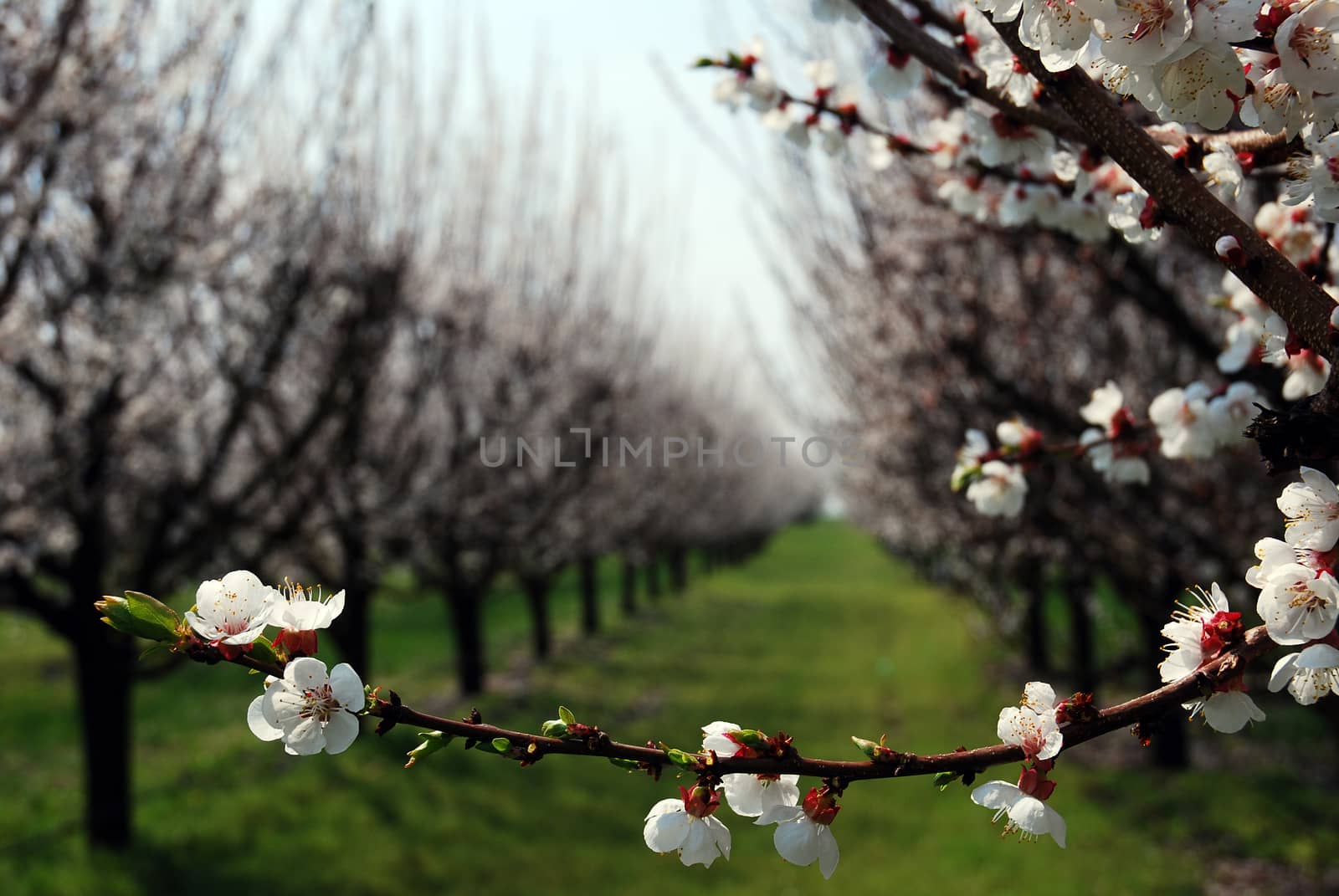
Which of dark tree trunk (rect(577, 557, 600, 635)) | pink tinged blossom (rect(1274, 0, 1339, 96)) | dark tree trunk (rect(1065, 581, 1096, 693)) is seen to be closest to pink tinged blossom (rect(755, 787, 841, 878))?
pink tinged blossom (rect(1274, 0, 1339, 96))

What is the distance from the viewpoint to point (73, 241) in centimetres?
564

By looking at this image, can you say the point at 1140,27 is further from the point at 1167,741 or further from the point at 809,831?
the point at 1167,741

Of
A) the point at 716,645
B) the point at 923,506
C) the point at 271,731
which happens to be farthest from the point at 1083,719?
the point at 716,645

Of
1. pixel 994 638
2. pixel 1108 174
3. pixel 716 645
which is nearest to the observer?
pixel 1108 174

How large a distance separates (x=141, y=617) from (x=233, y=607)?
101mm

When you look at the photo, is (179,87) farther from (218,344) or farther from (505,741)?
(505,741)

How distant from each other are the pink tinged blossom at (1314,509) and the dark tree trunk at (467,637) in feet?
35.7

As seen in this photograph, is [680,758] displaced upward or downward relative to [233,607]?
downward

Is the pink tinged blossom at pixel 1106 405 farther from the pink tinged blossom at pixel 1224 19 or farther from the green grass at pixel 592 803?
the green grass at pixel 592 803

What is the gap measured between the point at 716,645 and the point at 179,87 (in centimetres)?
1245

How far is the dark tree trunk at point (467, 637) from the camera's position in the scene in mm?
11297

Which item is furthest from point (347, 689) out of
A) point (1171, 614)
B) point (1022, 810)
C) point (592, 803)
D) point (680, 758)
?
point (592, 803)

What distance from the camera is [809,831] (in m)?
1.22

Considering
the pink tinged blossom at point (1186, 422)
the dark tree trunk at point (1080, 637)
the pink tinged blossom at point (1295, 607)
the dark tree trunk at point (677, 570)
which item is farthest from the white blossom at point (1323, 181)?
the dark tree trunk at point (677, 570)
